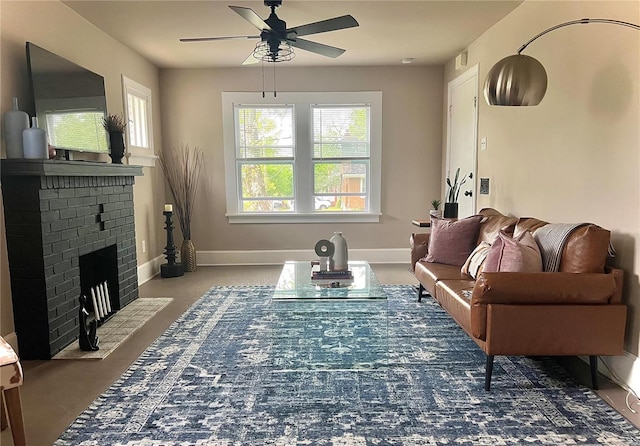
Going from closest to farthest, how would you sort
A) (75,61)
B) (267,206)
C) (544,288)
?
(544,288) → (75,61) → (267,206)

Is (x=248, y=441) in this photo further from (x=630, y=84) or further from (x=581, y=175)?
(x=630, y=84)

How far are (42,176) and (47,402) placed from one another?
1328 millimetres

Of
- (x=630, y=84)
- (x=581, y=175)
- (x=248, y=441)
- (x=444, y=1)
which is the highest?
(x=444, y=1)

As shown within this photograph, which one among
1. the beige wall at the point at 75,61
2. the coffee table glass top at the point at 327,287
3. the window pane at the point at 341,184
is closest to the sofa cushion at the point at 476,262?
the coffee table glass top at the point at 327,287

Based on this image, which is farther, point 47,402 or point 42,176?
point 42,176

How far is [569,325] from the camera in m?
2.21

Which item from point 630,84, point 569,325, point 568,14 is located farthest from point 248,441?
point 568,14

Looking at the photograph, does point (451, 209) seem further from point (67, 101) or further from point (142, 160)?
point (67, 101)

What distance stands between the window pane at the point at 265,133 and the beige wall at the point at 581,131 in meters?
2.63

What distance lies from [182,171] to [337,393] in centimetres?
407

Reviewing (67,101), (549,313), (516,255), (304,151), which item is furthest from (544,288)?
(304,151)

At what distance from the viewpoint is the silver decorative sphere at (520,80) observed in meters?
2.58

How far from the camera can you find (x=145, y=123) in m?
5.02

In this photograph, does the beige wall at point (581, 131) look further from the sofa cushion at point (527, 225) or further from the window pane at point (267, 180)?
the window pane at point (267, 180)
